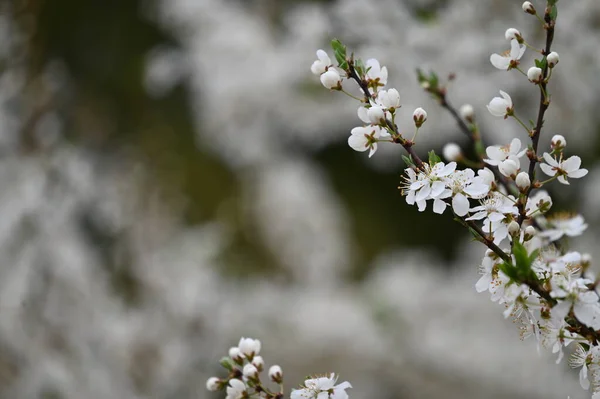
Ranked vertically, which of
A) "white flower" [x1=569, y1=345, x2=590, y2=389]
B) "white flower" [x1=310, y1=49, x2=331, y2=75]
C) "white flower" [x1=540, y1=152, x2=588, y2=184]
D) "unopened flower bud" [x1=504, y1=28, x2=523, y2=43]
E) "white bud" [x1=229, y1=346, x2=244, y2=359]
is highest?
"white flower" [x1=310, y1=49, x2=331, y2=75]

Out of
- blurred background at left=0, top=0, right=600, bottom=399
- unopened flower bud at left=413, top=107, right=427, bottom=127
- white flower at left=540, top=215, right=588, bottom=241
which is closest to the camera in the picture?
white flower at left=540, top=215, right=588, bottom=241

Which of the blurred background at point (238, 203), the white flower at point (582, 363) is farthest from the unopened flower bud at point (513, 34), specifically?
the blurred background at point (238, 203)

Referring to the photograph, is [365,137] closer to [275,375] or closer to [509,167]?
[509,167]

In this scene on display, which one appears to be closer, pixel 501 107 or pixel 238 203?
pixel 501 107

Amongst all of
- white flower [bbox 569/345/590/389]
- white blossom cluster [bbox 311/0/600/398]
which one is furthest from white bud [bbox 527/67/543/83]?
white flower [bbox 569/345/590/389]

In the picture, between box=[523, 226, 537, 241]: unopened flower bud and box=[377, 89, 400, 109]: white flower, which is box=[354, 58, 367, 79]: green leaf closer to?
box=[377, 89, 400, 109]: white flower

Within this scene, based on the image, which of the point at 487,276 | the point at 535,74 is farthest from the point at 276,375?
the point at 535,74

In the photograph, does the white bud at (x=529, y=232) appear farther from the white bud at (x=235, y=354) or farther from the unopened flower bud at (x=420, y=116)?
the white bud at (x=235, y=354)
